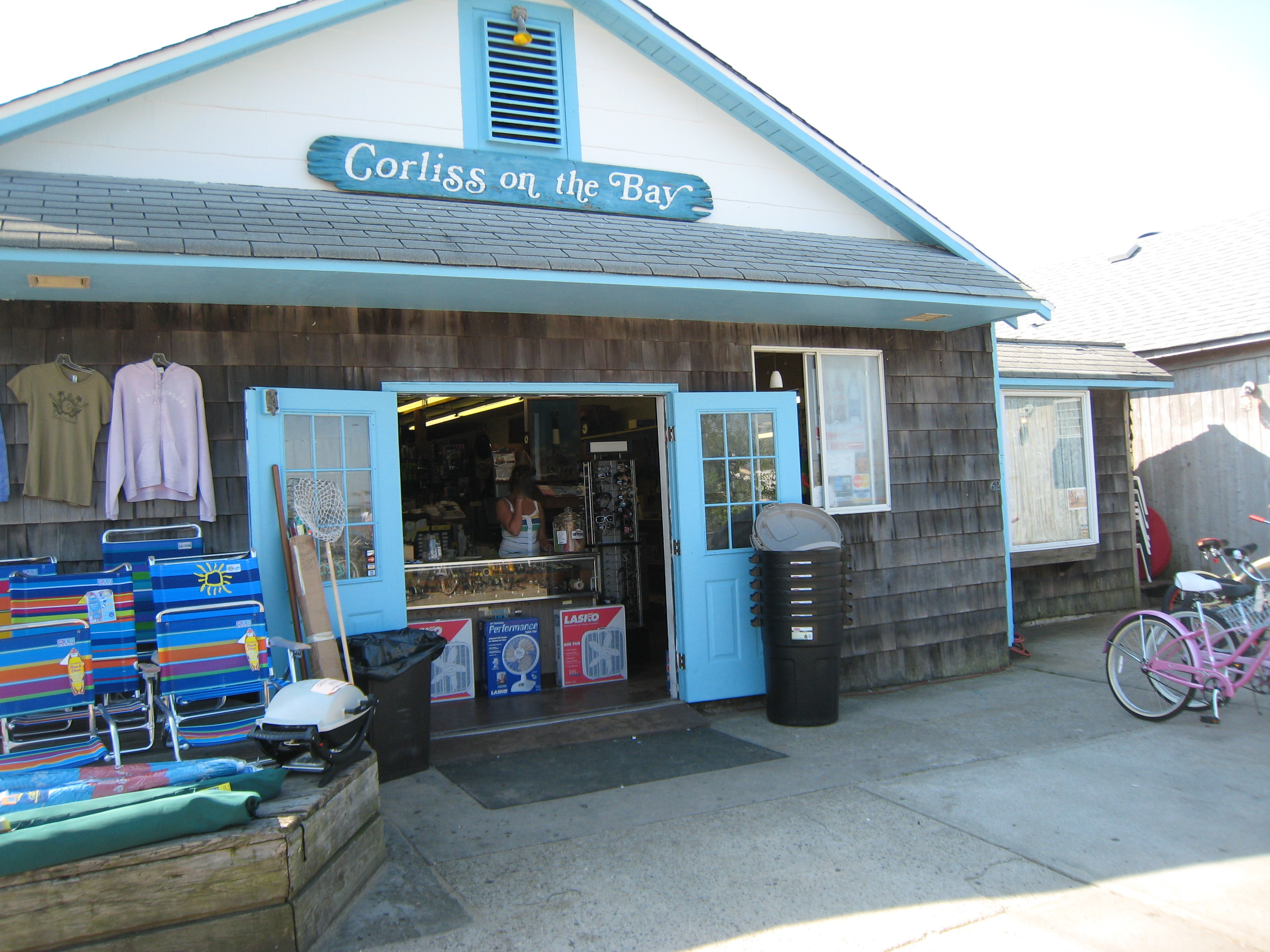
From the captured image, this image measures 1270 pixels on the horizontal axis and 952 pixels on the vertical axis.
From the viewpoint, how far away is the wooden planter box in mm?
2697

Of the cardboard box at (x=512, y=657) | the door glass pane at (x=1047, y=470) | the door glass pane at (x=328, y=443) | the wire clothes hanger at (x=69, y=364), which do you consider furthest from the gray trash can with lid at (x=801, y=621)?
the wire clothes hanger at (x=69, y=364)

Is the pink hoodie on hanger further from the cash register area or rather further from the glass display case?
the glass display case

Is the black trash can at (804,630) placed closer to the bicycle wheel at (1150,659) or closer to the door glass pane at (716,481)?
the door glass pane at (716,481)

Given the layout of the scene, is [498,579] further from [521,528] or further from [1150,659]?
[1150,659]

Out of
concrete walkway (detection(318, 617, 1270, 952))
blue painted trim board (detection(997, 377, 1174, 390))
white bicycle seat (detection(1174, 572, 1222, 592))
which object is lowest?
concrete walkway (detection(318, 617, 1270, 952))

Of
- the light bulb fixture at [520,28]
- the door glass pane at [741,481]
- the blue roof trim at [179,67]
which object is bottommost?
the door glass pane at [741,481]

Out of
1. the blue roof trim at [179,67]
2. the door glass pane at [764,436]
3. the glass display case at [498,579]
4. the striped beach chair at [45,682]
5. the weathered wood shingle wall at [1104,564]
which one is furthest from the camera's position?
the weathered wood shingle wall at [1104,564]

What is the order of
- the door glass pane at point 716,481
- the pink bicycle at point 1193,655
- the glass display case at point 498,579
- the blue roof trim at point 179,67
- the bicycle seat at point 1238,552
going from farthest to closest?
the glass display case at point 498,579
the door glass pane at point 716,481
the bicycle seat at point 1238,552
the pink bicycle at point 1193,655
the blue roof trim at point 179,67

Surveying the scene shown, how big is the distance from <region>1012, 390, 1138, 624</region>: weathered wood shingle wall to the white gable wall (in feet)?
14.8

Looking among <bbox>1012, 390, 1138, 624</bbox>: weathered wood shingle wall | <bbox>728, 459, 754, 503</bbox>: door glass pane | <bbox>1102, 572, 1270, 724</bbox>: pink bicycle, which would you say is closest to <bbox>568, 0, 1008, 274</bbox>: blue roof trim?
<bbox>728, 459, 754, 503</bbox>: door glass pane

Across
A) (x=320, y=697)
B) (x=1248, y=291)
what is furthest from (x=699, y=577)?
(x=1248, y=291)

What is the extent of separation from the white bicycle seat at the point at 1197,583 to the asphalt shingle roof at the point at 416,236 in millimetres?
2348

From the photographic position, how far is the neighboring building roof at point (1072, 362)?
350 inches

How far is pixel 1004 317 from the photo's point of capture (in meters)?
6.96
